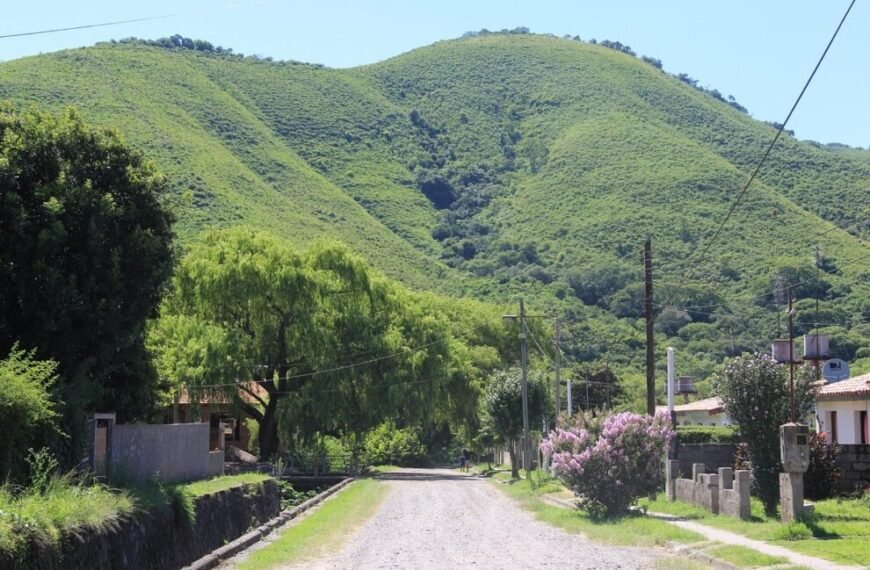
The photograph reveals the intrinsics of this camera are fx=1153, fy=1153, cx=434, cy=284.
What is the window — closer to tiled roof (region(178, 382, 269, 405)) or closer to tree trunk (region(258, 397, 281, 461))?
tiled roof (region(178, 382, 269, 405))

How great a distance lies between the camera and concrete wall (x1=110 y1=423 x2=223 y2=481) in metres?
24.6

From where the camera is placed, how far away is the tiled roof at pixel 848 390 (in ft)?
109

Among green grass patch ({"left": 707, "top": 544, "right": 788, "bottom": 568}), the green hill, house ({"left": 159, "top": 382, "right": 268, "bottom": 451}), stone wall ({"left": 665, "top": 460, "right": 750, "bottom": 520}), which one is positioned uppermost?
the green hill

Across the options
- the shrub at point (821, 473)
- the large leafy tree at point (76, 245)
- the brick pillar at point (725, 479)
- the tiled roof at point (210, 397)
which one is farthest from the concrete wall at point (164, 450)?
the tiled roof at point (210, 397)

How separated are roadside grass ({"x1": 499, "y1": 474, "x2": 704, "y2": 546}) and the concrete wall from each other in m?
9.02

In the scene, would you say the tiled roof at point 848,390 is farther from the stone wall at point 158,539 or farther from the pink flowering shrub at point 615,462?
the stone wall at point 158,539

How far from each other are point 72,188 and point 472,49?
180431mm

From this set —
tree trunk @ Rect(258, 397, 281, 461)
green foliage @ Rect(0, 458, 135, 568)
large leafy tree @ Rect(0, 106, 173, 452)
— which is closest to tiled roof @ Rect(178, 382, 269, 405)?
tree trunk @ Rect(258, 397, 281, 461)

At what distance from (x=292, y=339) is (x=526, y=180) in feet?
285

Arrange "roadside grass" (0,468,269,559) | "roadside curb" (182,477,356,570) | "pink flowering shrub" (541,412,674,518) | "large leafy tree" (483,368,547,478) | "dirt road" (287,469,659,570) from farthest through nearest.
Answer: "large leafy tree" (483,368,547,478)
"pink flowering shrub" (541,412,674,518)
"dirt road" (287,469,659,570)
"roadside curb" (182,477,356,570)
"roadside grass" (0,468,269,559)

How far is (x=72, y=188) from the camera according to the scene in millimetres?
23438

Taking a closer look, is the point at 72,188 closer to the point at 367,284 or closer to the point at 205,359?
the point at 205,359

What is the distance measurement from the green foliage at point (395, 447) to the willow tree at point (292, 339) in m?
15.3

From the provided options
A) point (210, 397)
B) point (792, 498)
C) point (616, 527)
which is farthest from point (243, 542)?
point (210, 397)
